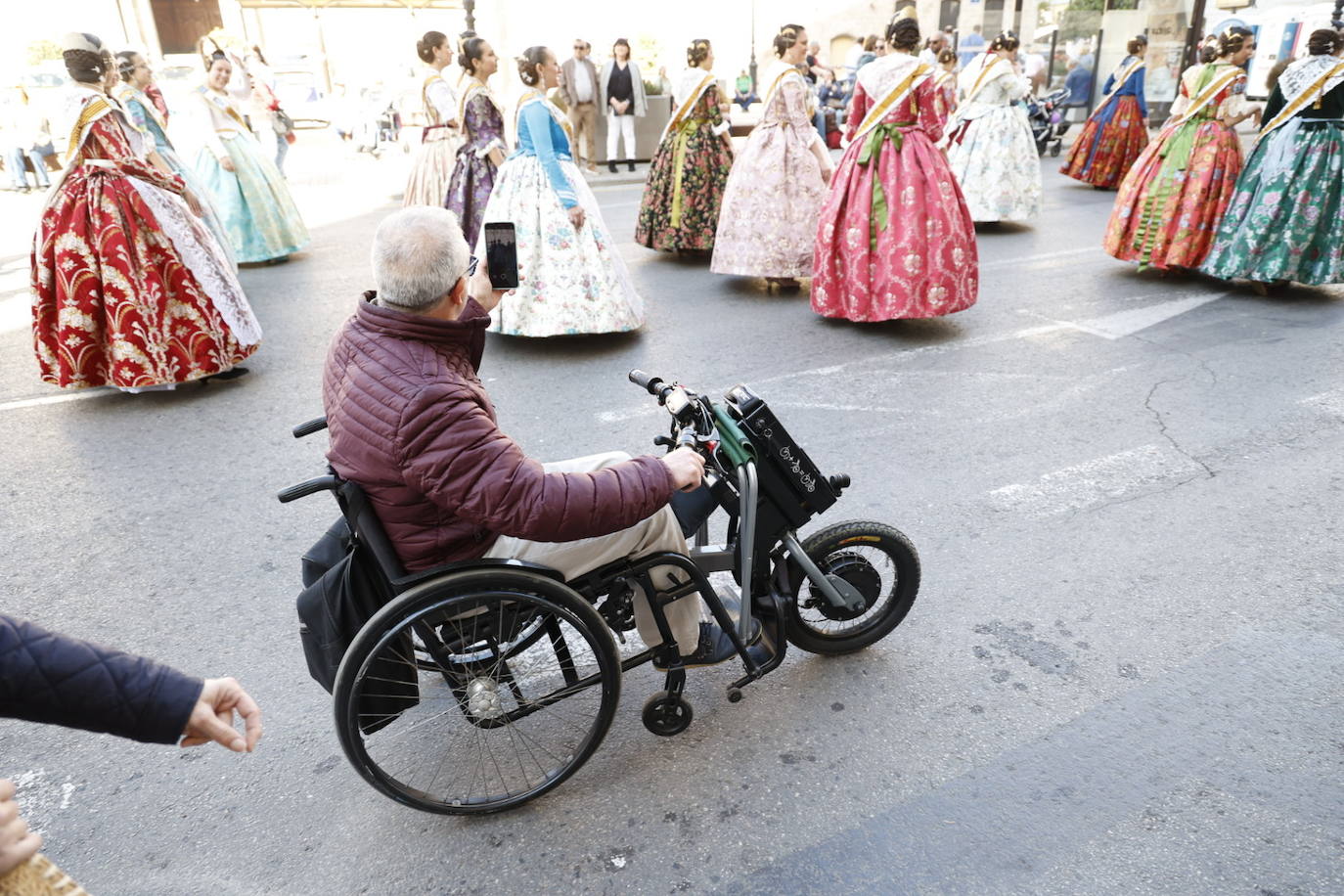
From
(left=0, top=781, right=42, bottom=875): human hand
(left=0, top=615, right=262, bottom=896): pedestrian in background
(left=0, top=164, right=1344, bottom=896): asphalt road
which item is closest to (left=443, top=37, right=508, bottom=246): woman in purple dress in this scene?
(left=0, top=164, right=1344, bottom=896): asphalt road

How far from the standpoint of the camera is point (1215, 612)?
110 inches

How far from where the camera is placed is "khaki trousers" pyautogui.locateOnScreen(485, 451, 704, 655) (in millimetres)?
2068

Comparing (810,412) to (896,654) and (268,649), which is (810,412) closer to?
(896,654)

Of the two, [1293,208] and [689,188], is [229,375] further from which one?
[1293,208]

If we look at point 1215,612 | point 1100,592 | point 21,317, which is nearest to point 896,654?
point 1100,592

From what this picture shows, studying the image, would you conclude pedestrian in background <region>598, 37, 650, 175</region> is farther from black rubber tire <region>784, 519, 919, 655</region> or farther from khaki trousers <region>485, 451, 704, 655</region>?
khaki trousers <region>485, 451, 704, 655</region>

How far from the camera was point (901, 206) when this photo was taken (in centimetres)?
550

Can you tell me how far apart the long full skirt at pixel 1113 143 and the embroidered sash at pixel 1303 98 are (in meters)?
5.02

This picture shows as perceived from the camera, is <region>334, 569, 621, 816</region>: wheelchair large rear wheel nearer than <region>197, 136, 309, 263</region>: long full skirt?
Yes

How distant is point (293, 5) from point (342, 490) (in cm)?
3373

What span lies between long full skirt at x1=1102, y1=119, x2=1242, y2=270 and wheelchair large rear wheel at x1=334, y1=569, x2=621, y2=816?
6.14 meters

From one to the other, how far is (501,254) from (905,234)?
3.79 meters

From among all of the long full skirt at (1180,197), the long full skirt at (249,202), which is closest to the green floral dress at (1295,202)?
the long full skirt at (1180,197)

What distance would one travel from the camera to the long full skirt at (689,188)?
764cm
